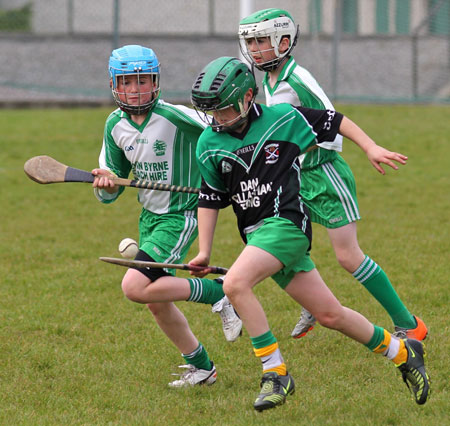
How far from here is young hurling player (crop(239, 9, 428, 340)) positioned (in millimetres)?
5023

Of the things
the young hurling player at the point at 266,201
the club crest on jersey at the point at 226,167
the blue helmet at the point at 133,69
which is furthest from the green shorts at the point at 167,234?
the club crest on jersey at the point at 226,167

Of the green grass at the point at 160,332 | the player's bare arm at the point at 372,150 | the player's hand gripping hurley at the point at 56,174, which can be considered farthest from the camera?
the player's hand gripping hurley at the point at 56,174

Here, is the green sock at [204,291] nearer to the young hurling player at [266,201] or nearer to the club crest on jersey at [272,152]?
the young hurling player at [266,201]

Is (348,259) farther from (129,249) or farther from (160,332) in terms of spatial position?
(160,332)

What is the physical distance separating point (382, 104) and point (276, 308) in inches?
441

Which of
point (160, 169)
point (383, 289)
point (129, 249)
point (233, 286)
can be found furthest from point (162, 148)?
point (383, 289)

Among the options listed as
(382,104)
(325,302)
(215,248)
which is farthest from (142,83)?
(382,104)

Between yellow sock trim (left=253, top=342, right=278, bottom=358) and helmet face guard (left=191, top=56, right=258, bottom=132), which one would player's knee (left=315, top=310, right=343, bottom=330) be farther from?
helmet face guard (left=191, top=56, right=258, bottom=132)

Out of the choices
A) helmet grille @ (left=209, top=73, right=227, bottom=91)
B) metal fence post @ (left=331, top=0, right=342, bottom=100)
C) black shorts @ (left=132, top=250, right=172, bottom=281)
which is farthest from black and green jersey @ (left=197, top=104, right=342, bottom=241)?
metal fence post @ (left=331, top=0, right=342, bottom=100)

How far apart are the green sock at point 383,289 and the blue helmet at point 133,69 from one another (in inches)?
64.3

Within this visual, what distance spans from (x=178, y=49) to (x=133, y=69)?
543 inches

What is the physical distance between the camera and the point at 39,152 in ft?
42.7

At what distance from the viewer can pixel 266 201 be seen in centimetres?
406

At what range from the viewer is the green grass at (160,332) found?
4.30 meters
